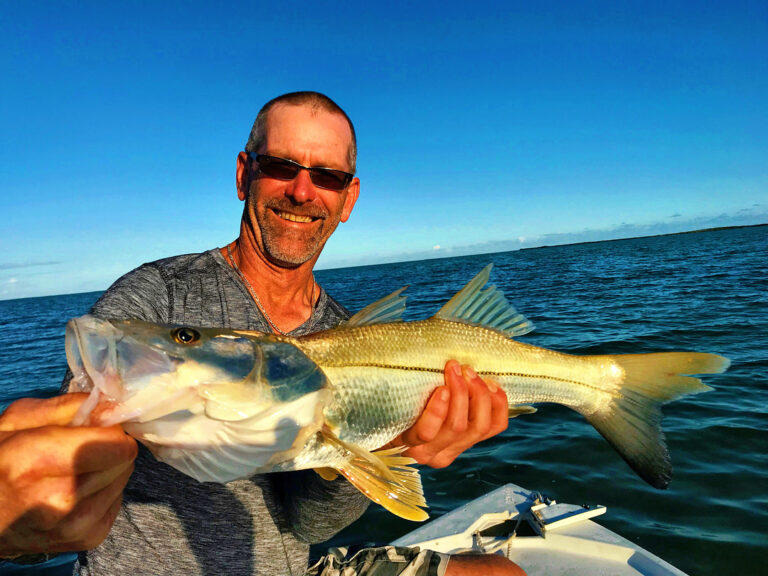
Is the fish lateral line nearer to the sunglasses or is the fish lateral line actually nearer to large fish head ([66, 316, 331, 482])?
large fish head ([66, 316, 331, 482])

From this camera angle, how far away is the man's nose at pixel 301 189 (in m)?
3.61

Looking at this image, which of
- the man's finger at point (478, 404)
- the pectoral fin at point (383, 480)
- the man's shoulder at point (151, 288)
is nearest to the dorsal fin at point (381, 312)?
the man's finger at point (478, 404)

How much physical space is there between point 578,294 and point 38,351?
93.7ft

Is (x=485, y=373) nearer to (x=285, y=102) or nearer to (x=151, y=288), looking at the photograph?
(x=151, y=288)

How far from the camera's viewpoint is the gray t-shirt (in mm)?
2641

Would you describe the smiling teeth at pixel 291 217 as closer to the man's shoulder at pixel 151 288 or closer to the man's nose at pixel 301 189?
the man's nose at pixel 301 189

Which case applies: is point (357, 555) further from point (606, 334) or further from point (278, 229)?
point (606, 334)

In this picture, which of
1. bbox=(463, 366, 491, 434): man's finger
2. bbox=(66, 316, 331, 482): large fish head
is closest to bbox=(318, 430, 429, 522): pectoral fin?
bbox=(66, 316, 331, 482): large fish head

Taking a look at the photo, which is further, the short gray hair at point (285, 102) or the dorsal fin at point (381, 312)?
the short gray hair at point (285, 102)

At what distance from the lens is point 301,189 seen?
3625mm

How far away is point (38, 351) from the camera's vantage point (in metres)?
23.1

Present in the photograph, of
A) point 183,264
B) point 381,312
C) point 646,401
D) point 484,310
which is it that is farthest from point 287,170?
point 646,401

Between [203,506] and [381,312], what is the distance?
63.4 inches

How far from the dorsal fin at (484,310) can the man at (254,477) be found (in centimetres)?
42
